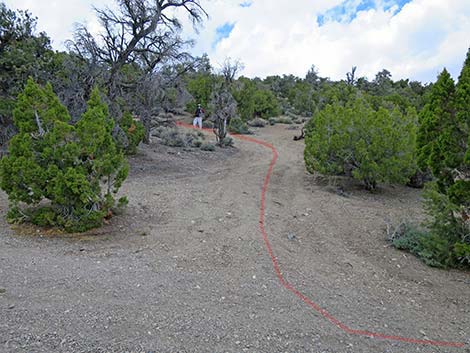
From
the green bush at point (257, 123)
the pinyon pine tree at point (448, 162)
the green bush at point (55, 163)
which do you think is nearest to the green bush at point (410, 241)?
the pinyon pine tree at point (448, 162)

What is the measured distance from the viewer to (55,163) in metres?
5.82

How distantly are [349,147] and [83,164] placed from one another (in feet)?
20.6

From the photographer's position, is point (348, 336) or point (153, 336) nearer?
point (153, 336)

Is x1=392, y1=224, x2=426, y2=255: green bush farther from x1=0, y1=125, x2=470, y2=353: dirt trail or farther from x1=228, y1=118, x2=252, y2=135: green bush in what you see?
x1=228, y1=118, x2=252, y2=135: green bush

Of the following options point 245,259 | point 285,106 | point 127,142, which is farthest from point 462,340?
Result: point 285,106

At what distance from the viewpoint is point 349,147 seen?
962 centimetres

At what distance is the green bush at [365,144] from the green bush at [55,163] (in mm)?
5694

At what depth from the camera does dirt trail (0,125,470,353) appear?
11.1 ft

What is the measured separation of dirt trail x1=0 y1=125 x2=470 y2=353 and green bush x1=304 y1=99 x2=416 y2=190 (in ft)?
4.64

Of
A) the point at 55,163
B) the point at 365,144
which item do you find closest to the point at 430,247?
the point at 365,144

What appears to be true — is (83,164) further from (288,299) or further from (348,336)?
Result: (348,336)

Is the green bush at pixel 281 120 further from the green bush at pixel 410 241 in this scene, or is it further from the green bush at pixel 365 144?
the green bush at pixel 410 241

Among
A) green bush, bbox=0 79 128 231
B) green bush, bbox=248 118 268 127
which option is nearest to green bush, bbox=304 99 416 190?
green bush, bbox=0 79 128 231

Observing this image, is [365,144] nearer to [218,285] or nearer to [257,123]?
[218,285]
